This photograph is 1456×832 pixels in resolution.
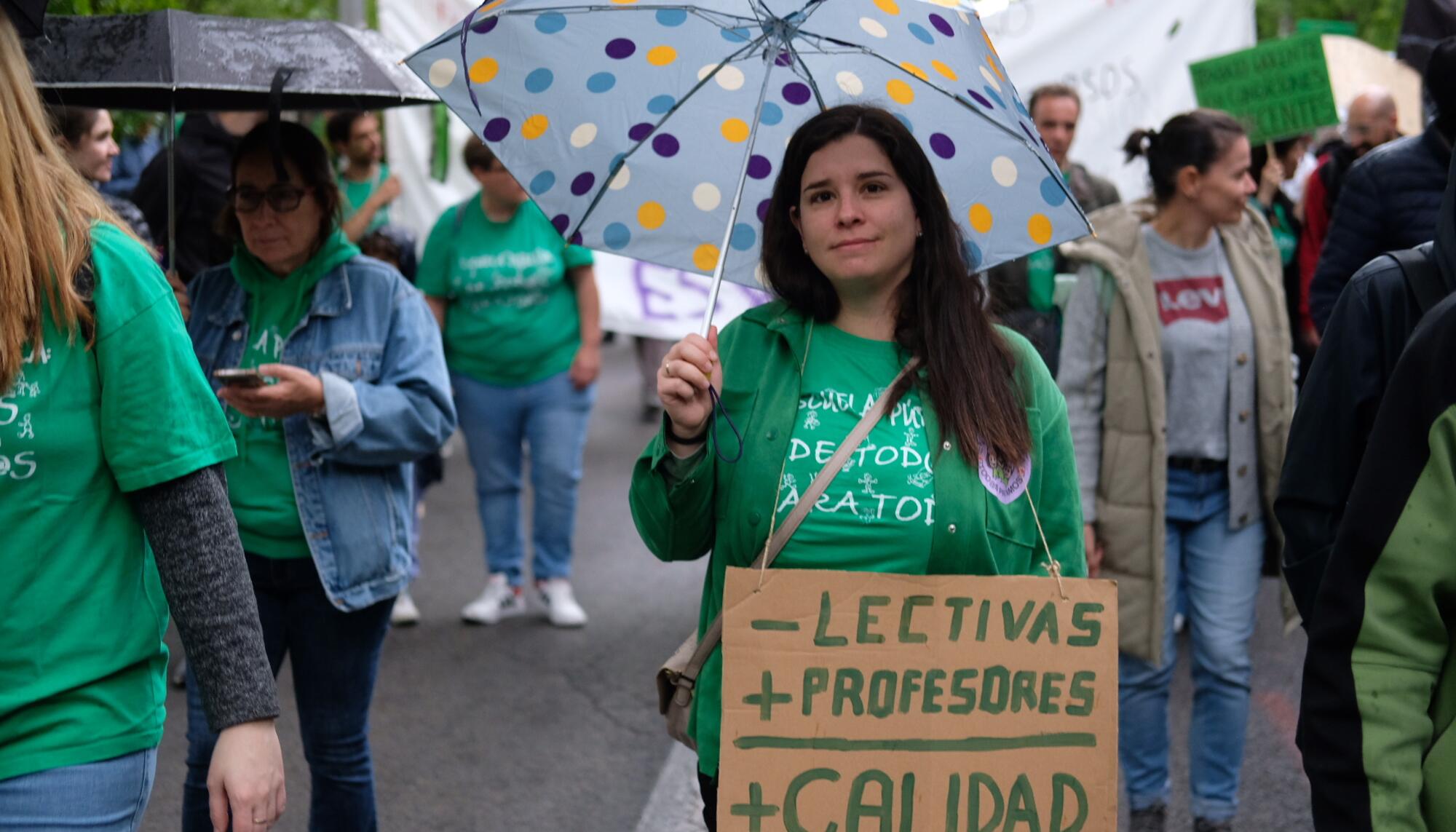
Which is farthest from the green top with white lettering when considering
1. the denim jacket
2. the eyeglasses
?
the eyeglasses

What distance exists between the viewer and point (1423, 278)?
8.74 feet

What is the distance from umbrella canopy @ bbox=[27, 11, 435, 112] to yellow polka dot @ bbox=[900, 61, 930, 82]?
1.34 metres

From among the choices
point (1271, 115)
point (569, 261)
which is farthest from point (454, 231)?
point (1271, 115)

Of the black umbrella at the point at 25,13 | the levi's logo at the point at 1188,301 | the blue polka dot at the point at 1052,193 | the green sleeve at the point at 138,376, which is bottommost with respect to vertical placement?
the levi's logo at the point at 1188,301

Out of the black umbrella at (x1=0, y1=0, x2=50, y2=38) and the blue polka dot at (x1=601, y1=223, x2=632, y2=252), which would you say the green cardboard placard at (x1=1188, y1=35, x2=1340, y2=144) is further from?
the black umbrella at (x1=0, y1=0, x2=50, y2=38)

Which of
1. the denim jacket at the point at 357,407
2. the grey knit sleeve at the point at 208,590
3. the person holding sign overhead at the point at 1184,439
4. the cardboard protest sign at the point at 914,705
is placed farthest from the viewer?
the person holding sign overhead at the point at 1184,439

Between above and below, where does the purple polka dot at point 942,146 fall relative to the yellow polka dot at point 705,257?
above

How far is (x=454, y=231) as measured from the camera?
6.90 metres

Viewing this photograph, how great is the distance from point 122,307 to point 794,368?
1160mm

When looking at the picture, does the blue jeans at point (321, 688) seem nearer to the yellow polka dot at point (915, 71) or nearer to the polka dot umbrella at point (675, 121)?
the polka dot umbrella at point (675, 121)

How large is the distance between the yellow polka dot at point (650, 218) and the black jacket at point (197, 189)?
335 cm

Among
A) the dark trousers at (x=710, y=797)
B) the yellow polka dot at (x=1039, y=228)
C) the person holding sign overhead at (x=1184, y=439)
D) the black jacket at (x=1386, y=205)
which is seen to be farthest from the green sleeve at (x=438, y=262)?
the dark trousers at (x=710, y=797)

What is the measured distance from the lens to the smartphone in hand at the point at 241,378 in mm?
3438

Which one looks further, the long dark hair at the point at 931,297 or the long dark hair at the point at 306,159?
the long dark hair at the point at 306,159
